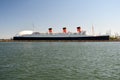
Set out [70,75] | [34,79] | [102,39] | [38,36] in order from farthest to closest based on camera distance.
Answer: [38,36] < [102,39] < [70,75] < [34,79]

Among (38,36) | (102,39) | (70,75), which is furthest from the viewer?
(38,36)

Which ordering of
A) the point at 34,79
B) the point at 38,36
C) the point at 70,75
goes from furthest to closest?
the point at 38,36 → the point at 70,75 → the point at 34,79

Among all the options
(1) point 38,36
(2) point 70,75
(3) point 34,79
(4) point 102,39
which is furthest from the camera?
(1) point 38,36

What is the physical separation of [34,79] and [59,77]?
1.70 meters

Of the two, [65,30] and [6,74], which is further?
[65,30]

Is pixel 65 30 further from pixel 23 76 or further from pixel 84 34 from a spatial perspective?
pixel 23 76

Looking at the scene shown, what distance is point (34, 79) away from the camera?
13086 millimetres

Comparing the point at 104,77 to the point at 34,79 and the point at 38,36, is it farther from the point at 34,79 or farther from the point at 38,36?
the point at 38,36

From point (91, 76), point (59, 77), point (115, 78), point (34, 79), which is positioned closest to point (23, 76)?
point (34, 79)

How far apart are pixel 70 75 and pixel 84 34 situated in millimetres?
101754

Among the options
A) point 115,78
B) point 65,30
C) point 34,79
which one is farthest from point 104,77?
point 65,30

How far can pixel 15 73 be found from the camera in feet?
48.6

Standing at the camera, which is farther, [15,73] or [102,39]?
[102,39]

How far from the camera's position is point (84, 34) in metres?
115
